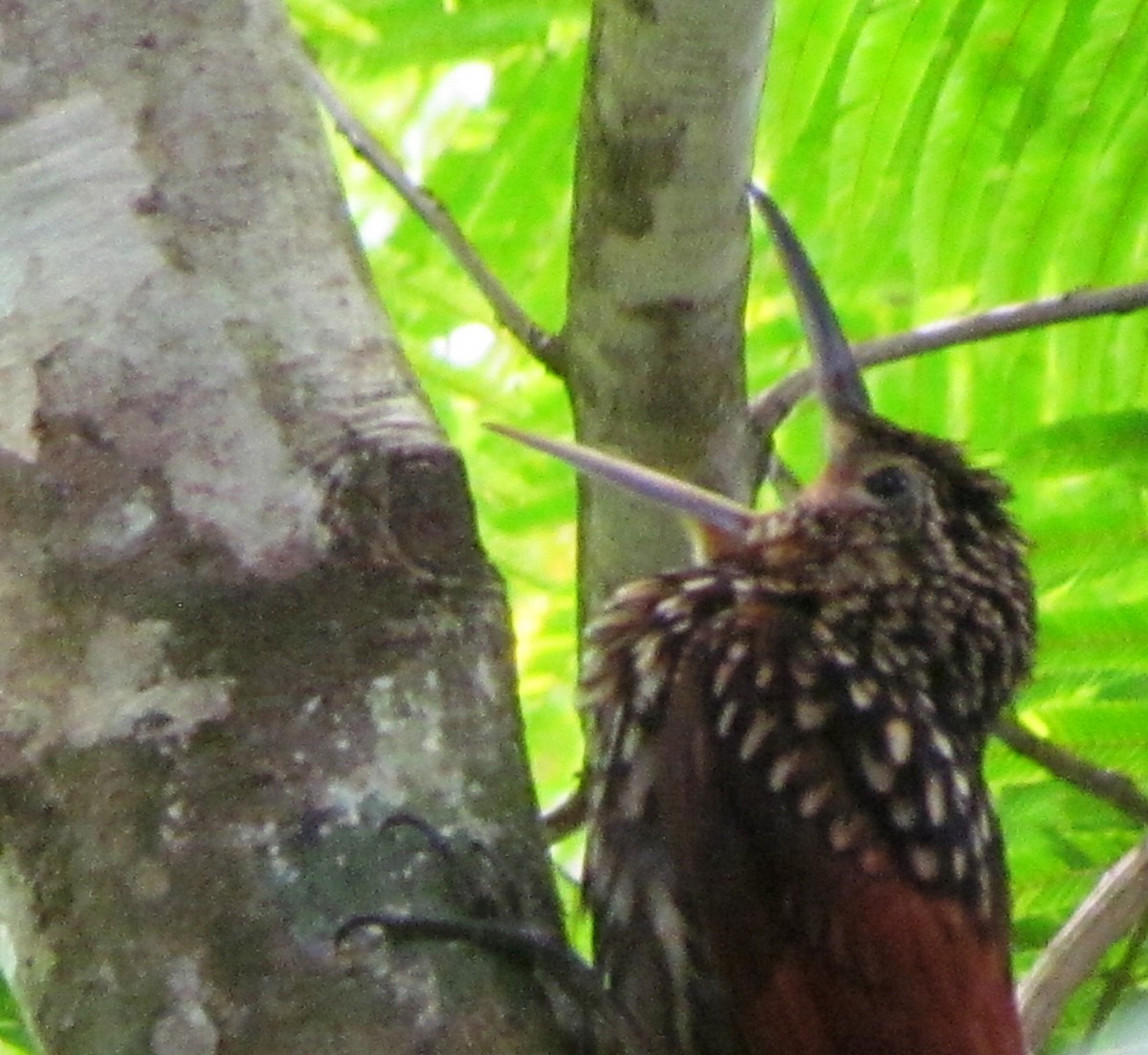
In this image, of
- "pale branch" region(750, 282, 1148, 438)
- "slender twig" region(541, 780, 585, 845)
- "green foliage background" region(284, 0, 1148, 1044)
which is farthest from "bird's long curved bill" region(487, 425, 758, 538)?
"green foliage background" region(284, 0, 1148, 1044)

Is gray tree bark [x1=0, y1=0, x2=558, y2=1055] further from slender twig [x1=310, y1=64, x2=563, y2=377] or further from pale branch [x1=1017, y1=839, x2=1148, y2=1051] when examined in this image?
pale branch [x1=1017, y1=839, x2=1148, y2=1051]

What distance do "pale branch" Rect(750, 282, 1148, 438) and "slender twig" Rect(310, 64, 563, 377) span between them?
29cm

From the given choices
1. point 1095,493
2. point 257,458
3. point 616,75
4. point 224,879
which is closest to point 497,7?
point 616,75

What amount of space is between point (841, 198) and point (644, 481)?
957 millimetres

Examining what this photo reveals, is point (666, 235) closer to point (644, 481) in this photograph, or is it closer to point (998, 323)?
point (644, 481)

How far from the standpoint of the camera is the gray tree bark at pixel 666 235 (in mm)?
1891

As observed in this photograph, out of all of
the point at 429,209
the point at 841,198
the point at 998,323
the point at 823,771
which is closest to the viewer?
the point at 823,771

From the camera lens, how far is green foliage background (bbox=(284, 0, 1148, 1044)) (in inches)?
109

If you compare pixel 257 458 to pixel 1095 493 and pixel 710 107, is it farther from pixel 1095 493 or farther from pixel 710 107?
pixel 1095 493

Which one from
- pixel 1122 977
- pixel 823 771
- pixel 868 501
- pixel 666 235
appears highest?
pixel 666 235

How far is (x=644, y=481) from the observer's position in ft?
6.68

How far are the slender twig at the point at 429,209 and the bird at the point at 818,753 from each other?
0.77 feet

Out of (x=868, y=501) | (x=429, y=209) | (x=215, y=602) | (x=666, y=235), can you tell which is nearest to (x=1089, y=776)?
(x=868, y=501)

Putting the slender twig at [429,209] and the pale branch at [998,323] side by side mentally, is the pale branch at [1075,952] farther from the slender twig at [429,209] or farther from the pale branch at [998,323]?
the slender twig at [429,209]
